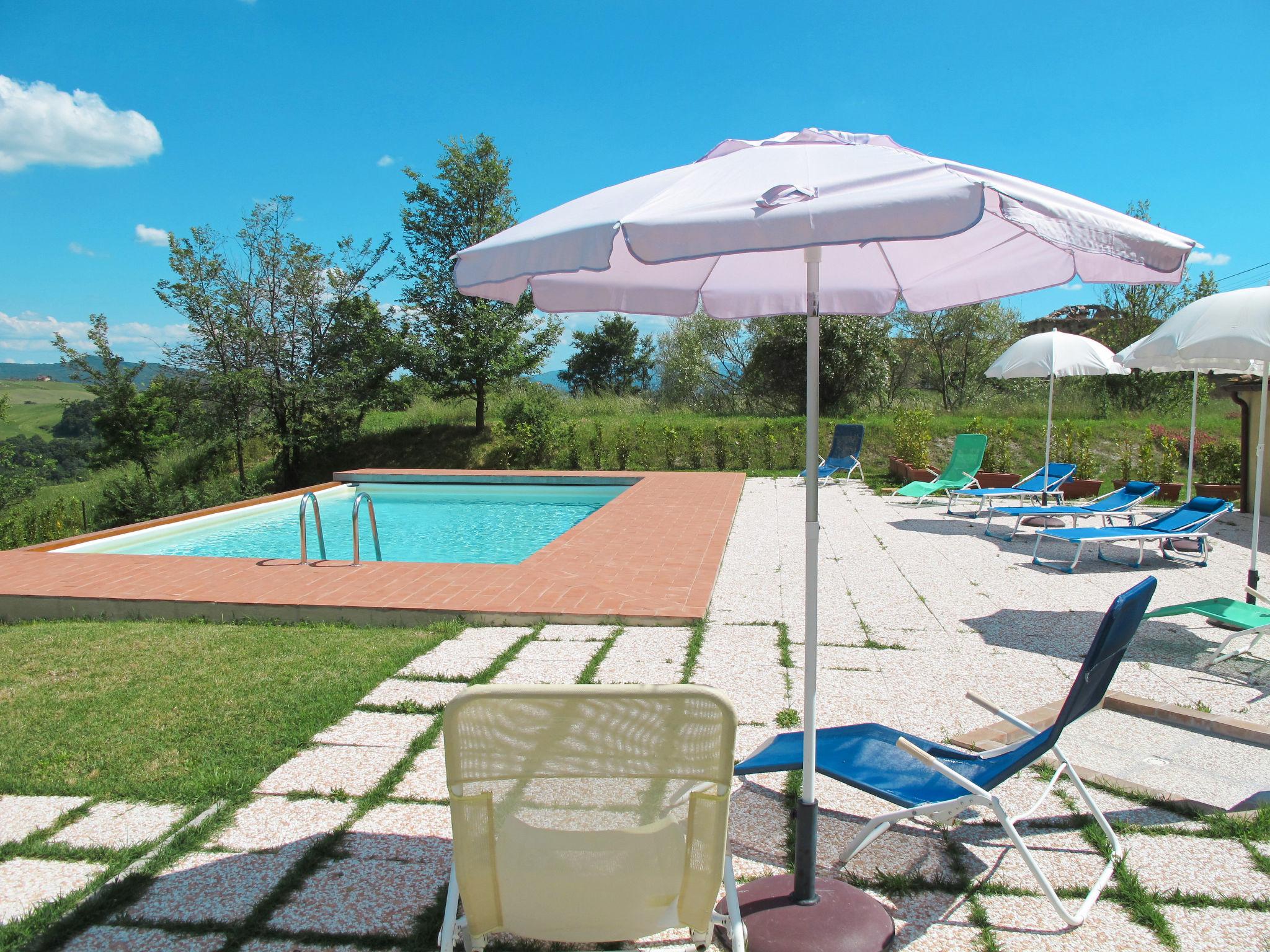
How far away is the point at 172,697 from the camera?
3.77 m

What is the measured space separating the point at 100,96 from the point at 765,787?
65.3ft

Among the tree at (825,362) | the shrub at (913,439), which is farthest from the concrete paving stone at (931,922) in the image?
the tree at (825,362)

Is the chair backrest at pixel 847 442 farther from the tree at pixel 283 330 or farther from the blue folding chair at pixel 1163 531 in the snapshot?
the tree at pixel 283 330

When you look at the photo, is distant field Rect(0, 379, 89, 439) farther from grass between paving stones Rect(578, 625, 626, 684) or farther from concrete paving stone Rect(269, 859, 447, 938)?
concrete paving stone Rect(269, 859, 447, 938)

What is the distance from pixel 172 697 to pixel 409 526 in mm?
7601

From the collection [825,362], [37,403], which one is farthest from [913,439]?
[37,403]

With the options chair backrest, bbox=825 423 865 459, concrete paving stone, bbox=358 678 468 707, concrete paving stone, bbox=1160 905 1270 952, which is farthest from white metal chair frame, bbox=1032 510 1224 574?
chair backrest, bbox=825 423 865 459

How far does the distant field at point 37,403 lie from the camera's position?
11.8 metres

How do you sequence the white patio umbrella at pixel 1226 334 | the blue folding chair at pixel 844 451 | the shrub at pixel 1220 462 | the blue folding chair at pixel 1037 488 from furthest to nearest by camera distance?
the blue folding chair at pixel 844 451 < the shrub at pixel 1220 462 < the blue folding chair at pixel 1037 488 < the white patio umbrella at pixel 1226 334

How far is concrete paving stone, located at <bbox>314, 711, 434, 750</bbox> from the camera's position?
129 inches

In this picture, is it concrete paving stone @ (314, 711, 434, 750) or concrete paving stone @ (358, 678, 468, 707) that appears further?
concrete paving stone @ (358, 678, 468, 707)

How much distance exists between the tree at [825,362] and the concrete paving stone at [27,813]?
18029 mm

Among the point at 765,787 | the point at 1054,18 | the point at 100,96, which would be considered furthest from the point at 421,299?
the point at 765,787

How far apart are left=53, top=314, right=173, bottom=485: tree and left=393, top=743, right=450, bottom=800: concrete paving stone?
1253 centimetres
